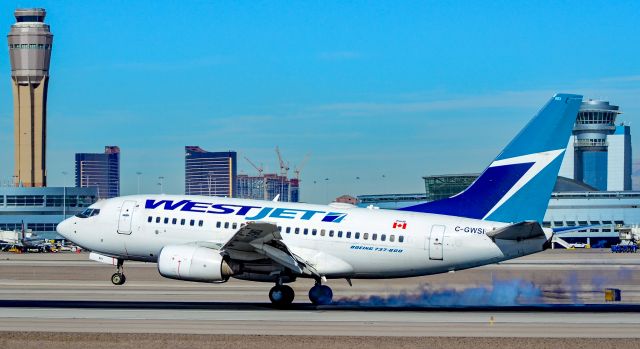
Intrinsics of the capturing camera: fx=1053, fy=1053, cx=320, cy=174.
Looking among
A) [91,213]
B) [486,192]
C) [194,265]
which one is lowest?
[194,265]

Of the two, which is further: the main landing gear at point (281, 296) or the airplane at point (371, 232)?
the main landing gear at point (281, 296)

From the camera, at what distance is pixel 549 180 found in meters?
44.2

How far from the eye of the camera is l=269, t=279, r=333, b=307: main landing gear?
44.1 metres

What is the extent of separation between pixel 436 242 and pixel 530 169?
16.5ft

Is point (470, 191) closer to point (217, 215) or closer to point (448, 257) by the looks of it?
point (448, 257)

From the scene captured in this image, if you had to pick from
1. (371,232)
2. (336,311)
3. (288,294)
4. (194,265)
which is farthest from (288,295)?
(371,232)

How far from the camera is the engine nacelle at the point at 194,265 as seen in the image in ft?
142

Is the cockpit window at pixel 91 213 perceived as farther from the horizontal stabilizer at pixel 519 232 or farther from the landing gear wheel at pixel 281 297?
the horizontal stabilizer at pixel 519 232

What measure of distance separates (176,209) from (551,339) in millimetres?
20542

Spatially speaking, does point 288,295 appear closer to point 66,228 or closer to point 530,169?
point 530,169

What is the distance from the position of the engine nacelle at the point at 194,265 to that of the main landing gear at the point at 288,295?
2.20 meters

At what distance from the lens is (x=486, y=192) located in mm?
45156

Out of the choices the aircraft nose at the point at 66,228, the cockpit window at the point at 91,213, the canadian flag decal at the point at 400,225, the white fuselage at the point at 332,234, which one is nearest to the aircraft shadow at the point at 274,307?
the white fuselage at the point at 332,234

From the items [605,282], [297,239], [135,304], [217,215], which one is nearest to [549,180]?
[297,239]
